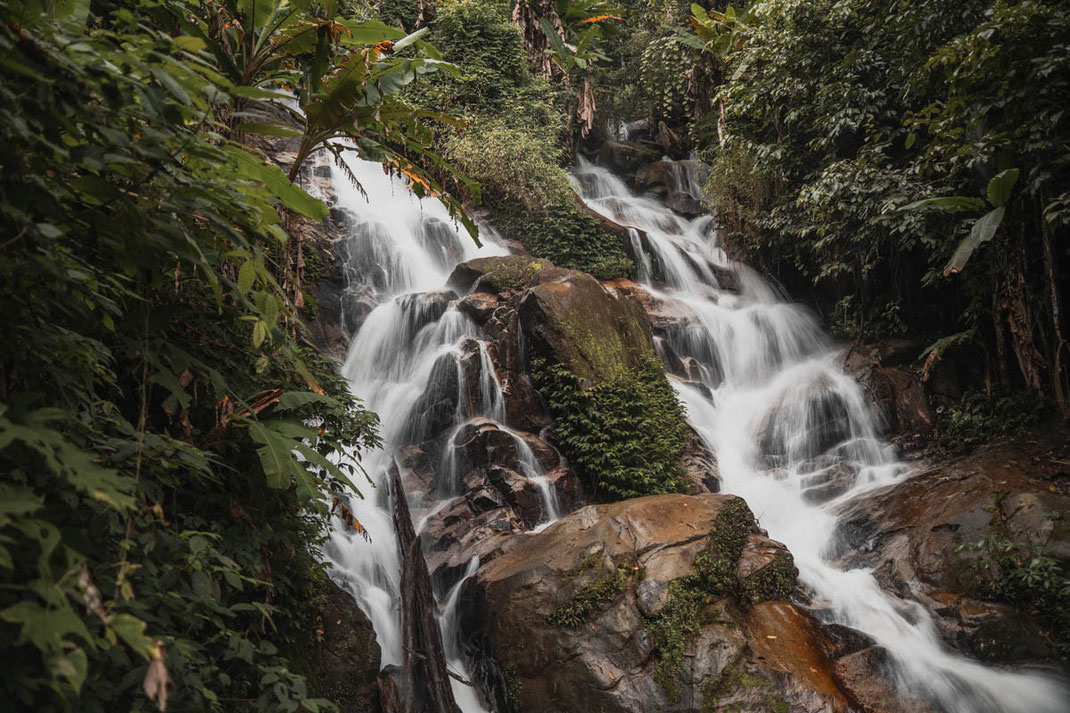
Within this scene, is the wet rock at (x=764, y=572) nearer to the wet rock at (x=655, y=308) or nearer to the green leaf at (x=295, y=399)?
the green leaf at (x=295, y=399)

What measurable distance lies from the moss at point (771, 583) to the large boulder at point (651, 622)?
0.01 m

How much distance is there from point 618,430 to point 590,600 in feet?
10.6

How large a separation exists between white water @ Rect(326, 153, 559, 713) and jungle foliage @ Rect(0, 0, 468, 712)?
1.96 meters

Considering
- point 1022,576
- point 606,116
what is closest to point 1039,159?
point 1022,576

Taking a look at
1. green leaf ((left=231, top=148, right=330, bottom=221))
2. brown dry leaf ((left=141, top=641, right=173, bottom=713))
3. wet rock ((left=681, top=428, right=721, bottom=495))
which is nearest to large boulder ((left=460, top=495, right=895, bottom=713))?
wet rock ((left=681, top=428, right=721, bottom=495))

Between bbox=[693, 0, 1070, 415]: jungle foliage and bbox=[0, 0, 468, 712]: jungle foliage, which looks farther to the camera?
bbox=[693, 0, 1070, 415]: jungle foliage

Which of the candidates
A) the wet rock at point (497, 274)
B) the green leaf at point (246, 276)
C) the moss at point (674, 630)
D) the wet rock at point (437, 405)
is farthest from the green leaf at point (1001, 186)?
the green leaf at point (246, 276)

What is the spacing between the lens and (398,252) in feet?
38.5

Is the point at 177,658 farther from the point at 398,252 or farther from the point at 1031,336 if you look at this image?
the point at 398,252

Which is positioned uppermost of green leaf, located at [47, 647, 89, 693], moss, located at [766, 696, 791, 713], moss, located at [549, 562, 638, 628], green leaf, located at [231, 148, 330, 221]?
green leaf, located at [231, 148, 330, 221]

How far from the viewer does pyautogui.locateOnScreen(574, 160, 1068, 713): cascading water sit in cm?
493

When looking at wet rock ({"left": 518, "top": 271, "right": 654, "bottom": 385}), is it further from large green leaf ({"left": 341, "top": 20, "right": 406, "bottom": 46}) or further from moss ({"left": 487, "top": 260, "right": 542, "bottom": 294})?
large green leaf ({"left": 341, "top": 20, "right": 406, "bottom": 46})

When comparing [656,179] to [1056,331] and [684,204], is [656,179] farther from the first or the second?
[1056,331]

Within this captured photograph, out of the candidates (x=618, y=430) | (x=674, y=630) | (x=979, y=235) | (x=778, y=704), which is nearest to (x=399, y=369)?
(x=618, y=430)
